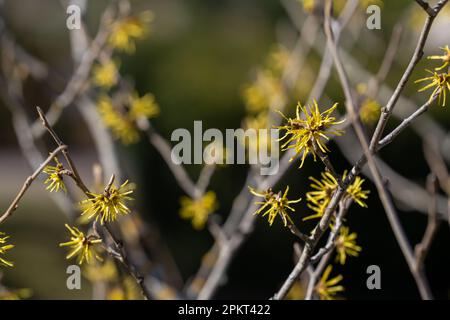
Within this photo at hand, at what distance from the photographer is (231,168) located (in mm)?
5430

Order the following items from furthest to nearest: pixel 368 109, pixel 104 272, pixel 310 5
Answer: pixel 310 5, pixel 104 272, pixel 368 109

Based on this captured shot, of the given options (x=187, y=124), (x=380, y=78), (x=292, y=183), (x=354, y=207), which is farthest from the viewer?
(x=187, y=124)

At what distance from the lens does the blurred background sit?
508cm

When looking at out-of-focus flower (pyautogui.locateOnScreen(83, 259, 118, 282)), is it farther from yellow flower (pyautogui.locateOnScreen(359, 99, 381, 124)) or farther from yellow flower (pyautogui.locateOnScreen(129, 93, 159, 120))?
yellow flower (pyautogui.locateOnScreen(359, 99, 381, 124))

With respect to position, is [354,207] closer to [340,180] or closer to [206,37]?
[206,37]

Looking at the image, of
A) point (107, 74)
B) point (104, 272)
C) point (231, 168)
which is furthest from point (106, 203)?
point (231, 168)

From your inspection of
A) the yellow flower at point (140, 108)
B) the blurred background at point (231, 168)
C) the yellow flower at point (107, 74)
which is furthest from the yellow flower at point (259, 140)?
the blurred background at point (231, 168)

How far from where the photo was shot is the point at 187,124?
19.8 feet

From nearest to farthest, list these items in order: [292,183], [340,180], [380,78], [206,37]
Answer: [340,180] < [380,78] < [292,183] < [206,37]

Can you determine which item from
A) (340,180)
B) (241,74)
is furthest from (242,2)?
(340,180)

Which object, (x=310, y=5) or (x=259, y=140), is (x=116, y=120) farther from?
(x=310, y=5)

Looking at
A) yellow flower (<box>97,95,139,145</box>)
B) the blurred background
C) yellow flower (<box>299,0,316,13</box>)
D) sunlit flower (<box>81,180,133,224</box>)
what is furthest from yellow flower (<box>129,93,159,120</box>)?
the blurred background

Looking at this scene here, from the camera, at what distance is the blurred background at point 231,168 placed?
5.08 m

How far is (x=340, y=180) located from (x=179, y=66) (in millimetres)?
5473
